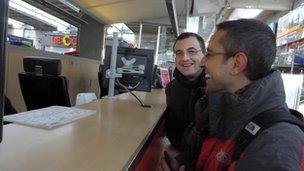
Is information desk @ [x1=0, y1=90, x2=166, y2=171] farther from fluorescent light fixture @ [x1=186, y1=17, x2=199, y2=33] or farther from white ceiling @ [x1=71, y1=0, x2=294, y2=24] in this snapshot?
fluorescent light fixture @ [x1=186, y1=17, x2=199, y2=33]

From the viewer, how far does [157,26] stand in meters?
10.3

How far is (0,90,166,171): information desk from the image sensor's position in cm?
94

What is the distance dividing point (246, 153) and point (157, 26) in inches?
377

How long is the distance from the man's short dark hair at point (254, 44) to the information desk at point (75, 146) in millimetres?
523

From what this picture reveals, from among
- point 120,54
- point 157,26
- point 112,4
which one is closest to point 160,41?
point 157,26

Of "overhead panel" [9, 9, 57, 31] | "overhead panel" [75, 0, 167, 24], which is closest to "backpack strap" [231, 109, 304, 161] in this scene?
"overhead panel" [75, 0, 167, 24]

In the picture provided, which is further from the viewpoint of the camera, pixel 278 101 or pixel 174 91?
pixel 174 91

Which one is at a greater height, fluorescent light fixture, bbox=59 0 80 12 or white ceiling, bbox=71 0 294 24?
white ceiling, bbox=71 0 294 24

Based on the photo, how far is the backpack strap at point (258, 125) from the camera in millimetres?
1029

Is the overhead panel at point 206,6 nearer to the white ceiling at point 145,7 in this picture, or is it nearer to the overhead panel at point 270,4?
the white ceiling at point 145,7

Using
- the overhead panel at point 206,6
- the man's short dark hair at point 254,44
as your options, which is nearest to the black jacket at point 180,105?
the man's short dark hair at point 254,44

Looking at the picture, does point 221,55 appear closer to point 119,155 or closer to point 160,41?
point 119,155

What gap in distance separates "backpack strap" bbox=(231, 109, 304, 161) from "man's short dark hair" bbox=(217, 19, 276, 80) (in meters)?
0.21

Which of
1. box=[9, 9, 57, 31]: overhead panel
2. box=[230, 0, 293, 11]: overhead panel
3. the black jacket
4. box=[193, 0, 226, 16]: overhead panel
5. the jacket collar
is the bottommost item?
the black jacket
